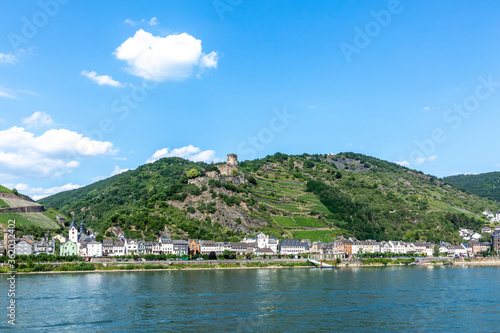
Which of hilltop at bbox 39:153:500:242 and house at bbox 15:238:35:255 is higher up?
hilltop at bbox 39:153:500:242

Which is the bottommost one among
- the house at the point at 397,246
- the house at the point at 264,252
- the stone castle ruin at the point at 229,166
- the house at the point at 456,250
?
the house at the point at 456,250

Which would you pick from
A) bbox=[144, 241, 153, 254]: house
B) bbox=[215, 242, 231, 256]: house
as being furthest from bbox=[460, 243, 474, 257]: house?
bbox=[144, 241, 153, 254]: house

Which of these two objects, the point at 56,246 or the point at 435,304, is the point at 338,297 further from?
the point at 56,246

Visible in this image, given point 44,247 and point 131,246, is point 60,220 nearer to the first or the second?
point 44,247

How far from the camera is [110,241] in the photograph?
3949 inches

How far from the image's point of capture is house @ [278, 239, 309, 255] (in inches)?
4464

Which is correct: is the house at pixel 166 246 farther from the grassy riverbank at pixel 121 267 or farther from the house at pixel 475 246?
the house at pixel 475 246

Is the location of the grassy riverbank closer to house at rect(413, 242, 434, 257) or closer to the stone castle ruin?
house at rect(413, 242, 434, 257)

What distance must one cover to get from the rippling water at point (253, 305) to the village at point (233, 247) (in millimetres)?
32310

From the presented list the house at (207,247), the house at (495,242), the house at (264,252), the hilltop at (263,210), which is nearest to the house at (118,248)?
the hilltop at (263,210)

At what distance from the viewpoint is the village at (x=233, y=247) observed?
99688mm

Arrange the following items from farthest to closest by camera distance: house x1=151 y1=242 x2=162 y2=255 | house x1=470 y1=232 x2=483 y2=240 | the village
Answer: house x1=470 y1=232 x2=483 y2=240, house x1=151 y1=242 x2=162 y2=255, the village

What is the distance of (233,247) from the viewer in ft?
356

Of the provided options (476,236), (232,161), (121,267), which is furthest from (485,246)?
(121,267)
